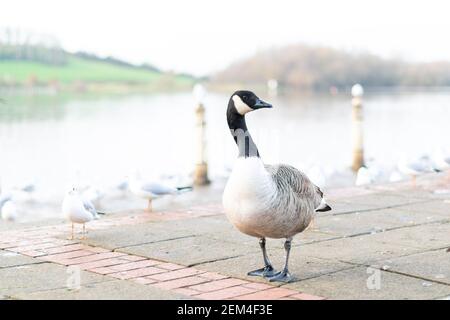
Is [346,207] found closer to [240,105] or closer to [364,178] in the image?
[364,178]

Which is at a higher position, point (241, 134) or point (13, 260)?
point (241, 134)

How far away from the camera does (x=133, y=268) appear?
607cm

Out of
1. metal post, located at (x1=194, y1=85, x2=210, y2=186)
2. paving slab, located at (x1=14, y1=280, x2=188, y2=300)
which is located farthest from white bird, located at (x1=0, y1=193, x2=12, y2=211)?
paving slab, located at (x1=14, y1=280, x2=188, y2=300)

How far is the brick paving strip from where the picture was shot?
207 inches

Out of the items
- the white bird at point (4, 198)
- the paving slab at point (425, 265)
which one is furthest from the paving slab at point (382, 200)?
the white bird at point (4, 198)

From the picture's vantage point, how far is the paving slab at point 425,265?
5656 mm

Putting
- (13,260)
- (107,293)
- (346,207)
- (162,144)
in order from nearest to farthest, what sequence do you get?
(107,293), (13,260), (346,207), (162,144)

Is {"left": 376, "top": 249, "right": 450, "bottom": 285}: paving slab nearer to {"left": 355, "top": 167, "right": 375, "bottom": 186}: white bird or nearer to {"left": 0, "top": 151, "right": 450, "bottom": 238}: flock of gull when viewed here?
{"left": 0, "top": 151, "right": 450, "bottom": 238}: flock of gull

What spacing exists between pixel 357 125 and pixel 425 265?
482 inches

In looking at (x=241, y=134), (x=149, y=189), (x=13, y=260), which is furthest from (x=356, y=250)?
(x=149, y=189)

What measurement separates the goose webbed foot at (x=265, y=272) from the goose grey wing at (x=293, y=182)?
0.63 metres

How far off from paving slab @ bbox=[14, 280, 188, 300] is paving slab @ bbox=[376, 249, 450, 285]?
188 cm
